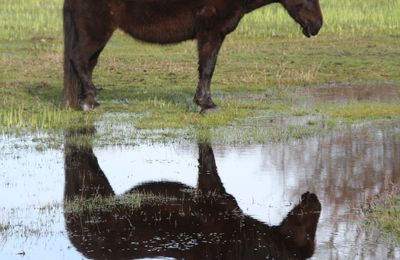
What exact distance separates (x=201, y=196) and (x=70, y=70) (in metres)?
4.69

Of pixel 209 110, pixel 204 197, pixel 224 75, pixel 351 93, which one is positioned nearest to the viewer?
pixel 204 197

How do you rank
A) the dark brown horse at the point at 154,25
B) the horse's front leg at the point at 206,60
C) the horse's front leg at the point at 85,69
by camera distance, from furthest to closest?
the horse's front leg at the point at 85,69 < the horse's front leg at the point at 206,60 < the dark brown horse at the point at 154,25

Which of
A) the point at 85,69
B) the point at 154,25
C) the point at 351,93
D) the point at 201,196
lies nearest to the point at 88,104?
the point at 85,69

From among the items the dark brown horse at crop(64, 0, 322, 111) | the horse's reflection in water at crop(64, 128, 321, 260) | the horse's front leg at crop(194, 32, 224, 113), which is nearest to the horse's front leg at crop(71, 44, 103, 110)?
the dark brown horse at crop(64, 0, 322, 111)

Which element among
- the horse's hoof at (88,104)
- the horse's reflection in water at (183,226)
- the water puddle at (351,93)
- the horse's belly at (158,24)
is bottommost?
the horse's reflection in water at (183,226)

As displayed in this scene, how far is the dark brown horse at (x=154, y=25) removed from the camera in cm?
1080

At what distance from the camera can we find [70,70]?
11375mm

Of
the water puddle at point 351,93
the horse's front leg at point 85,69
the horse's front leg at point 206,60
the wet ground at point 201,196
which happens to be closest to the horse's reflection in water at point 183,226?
the wet ground at point 201,196

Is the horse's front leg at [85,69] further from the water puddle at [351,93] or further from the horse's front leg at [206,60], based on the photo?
the water puddle at [351,93]

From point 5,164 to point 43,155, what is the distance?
1.65ft

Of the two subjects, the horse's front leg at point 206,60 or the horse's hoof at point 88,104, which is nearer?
the horse's front leg at point 206,60

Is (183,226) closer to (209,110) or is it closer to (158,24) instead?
(209,110)

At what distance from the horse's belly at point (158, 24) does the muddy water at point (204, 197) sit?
7.48 feet

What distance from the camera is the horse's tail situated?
440 inches
